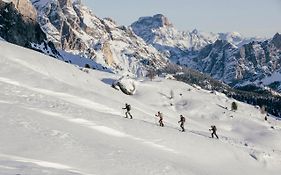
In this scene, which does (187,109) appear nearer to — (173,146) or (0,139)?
(173,146)

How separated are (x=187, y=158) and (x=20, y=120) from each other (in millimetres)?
12828

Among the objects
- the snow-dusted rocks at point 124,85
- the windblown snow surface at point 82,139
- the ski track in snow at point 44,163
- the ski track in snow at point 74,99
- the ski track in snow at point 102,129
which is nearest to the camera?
the ski track in snow at point 44,163

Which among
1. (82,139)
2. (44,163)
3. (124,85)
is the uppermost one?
(124,85)

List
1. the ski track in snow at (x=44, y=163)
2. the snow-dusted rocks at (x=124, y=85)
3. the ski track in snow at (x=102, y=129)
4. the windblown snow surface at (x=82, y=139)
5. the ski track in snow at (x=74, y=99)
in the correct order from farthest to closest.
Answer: the snow-dusted rocks at (x=124, y=85) < the ski track in snow at (x=74, y=99) < the ski track in snow at (x=102, y=129) < the windblown snow surface at (x=82, y=139) < the ski track in snow at (x=44, y=163)

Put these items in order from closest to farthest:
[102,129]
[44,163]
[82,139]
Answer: [44,163] → [82,139] → [102,129]

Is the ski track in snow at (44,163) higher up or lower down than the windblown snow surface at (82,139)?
lower down

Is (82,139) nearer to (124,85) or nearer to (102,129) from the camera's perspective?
(102,129)

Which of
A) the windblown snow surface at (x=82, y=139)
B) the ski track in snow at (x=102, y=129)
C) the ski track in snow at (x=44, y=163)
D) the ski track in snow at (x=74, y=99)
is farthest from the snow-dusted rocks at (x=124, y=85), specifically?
the ski track in snow at (x=44, y=163)

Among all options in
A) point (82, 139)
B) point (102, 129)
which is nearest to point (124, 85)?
point (102, 129)

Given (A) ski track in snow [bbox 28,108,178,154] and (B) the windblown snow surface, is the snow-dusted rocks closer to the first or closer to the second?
(B) the windblown snow surface

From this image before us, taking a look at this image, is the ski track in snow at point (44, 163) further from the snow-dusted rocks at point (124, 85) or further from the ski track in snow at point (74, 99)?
the snow-dusted rocks at point (124, 85)

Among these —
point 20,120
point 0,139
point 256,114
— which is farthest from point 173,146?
point 256,114

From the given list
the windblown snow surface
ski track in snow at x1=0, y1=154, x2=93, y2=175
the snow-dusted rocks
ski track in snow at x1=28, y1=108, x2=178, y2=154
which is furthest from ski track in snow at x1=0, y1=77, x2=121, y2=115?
the snow-dusted rocks

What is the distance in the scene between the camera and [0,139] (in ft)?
77.2
